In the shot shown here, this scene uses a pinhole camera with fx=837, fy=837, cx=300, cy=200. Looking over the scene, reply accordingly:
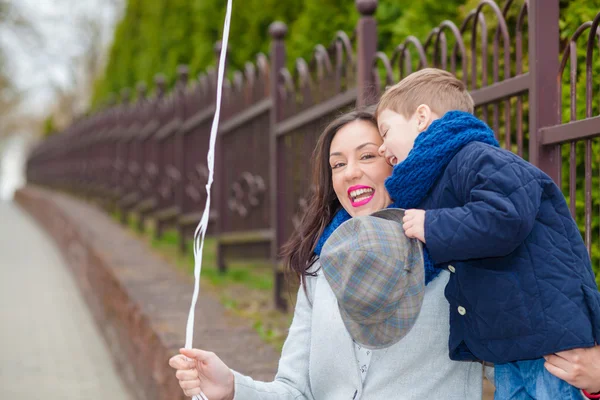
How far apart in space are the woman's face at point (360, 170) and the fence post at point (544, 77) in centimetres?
59

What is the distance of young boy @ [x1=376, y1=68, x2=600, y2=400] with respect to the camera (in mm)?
1643

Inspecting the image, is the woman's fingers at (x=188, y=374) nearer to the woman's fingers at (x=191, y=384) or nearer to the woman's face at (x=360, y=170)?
the woman's fingers at (x=191, y=384)

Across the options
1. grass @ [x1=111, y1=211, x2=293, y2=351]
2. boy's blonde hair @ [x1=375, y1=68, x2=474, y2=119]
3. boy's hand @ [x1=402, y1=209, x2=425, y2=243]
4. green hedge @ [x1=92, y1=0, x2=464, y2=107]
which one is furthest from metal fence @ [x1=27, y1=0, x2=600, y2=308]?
boy's hand @ [x1=402, y1=209, x2=425, y2=243]

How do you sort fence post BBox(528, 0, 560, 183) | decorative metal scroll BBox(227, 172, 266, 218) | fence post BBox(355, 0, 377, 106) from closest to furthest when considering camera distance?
fence post BBox(528, 0, 560, 183) < fence post BBox(355, 0, 377, 106) < decorative metal scroll BBox(227, 172, 266, 218)

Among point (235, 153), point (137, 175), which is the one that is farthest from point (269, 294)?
point (137, 175)

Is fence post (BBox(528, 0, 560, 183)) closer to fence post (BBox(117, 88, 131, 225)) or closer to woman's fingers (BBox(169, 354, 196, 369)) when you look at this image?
woman's fingers (BBox(169, 354, 196, 369))

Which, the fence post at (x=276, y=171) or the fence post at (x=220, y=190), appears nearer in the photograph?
the fence post at (x=276, y=171)

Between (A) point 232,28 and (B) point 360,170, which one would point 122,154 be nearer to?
(A) point 232,28

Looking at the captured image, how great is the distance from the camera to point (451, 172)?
177 centimetres

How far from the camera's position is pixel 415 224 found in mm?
1724

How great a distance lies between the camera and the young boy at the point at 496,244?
164cm

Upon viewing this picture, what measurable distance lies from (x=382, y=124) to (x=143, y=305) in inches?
113

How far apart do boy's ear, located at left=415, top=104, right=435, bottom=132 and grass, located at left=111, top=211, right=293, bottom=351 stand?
214 cm

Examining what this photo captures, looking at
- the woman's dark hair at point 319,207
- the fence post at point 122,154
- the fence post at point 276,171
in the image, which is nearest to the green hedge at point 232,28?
the fence post at point 276,171
